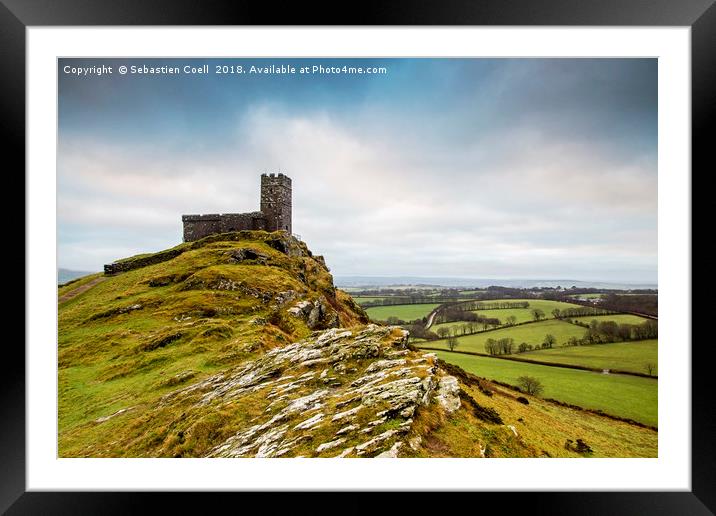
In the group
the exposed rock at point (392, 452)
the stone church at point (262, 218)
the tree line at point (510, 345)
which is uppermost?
the stone church at point (262, 218)

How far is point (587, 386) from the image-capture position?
50.2 feet

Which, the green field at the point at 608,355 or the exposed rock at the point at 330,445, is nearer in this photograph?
the exposed rock at the point at 330,445

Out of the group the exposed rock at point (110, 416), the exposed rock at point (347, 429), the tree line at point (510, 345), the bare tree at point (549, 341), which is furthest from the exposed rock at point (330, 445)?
the bare tree at point (549, 341)

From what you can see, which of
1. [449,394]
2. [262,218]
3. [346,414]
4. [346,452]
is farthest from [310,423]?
[262,218]

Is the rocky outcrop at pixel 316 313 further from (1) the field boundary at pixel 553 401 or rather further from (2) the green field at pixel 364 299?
(1) the field boundary at pixel 553 401

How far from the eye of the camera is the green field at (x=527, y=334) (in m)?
19.9

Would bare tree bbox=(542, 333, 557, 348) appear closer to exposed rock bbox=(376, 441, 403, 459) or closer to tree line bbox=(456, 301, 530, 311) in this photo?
tree line bbox=(456, 301, 530, 311)
